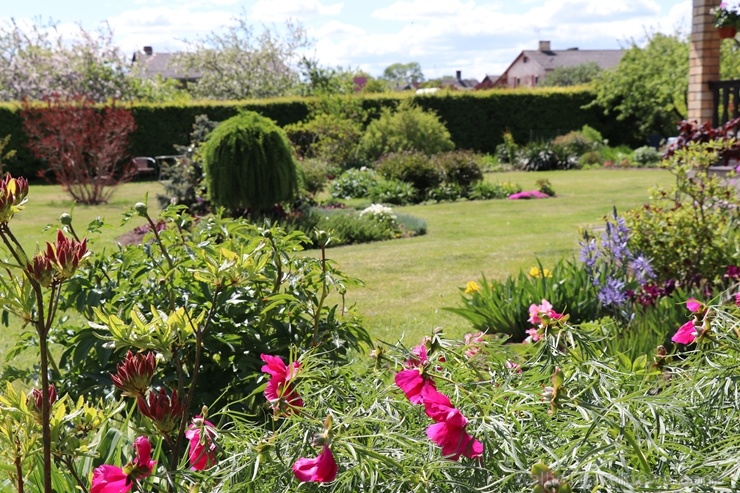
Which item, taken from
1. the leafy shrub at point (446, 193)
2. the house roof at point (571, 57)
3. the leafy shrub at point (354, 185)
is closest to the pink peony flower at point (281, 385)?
the leafy shrub at point (446, 193)

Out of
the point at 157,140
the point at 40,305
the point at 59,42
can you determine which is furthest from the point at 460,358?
the point at 59,42

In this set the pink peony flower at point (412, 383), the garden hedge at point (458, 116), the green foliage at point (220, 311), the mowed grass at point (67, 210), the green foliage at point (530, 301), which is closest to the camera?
the pink peony flower at point (412, 383)

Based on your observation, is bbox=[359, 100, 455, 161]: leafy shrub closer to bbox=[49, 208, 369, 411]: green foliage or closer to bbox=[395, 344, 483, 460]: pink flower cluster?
bbox=[49, 208, 369, 411]: green foliage

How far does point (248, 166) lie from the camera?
32.0 feet

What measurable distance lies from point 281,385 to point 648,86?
2487 cm

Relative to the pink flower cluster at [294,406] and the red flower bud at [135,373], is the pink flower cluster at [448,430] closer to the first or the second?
the pink flower cluster at [294,406]

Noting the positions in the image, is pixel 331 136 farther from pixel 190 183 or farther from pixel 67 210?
pixel 190 183

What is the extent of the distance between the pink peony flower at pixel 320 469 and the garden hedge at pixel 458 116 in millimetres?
21743

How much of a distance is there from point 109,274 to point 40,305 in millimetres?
1826

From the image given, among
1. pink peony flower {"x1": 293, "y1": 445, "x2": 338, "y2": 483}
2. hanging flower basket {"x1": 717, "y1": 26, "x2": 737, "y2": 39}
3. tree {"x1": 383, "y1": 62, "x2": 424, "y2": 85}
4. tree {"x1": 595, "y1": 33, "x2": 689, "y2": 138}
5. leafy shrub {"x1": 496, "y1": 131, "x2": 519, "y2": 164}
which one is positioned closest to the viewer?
pink peony flower {"x1": 293, "y1": 445, "x2": 338, "y2": 483}

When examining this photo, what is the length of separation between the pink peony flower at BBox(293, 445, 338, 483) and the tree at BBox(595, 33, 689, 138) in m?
24.2

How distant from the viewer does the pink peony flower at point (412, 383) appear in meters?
1.44

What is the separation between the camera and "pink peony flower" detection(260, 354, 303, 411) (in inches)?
59.7

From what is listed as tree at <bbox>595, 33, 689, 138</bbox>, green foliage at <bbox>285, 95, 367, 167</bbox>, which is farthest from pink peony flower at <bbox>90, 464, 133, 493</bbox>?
tree at <bbox>595, 33, 689, 138</bbox>
